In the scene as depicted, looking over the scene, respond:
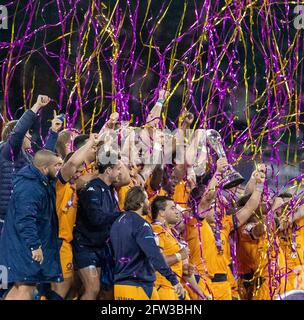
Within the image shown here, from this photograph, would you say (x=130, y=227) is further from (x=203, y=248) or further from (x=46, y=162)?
(x=203, y=248)

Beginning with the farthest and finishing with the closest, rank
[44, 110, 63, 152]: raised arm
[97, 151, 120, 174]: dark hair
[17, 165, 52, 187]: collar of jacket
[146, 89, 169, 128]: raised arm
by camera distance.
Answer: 1. [146, 89, 169, 128]: raised arm
2. [44, 110, 63, 152]: raised arm
3. [97, 151, 120, 174]: dark hair
4. [17, 165, 52, 187]: collar of jacket

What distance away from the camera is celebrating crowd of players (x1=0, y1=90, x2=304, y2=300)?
7.06 m

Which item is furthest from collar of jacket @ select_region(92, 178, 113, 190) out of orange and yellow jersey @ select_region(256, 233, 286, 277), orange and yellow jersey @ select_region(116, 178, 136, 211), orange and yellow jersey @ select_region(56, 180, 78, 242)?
orange and yellow jersey @ select_region(256, 233, 286, 277)

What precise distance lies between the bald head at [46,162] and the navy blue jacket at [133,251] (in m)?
0.59

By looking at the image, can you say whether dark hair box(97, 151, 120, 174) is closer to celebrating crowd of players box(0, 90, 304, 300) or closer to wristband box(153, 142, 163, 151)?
celebrating crowd of players box(0, 90, 304, 300)

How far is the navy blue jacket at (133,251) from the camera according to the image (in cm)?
700

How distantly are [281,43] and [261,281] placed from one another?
3076 mm

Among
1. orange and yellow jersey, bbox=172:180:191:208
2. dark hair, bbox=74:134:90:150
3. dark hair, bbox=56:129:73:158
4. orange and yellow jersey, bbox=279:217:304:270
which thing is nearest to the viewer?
dark hair, bbox=74:134:90:150

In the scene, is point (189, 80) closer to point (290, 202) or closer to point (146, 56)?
point (146, 56)

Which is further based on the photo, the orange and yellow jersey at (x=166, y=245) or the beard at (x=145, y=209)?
the orange and yellow jersey at (x=166, y=245)

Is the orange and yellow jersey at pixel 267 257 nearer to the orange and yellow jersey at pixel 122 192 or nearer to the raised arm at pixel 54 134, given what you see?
the orange and yellow jersey at pixel 122 192

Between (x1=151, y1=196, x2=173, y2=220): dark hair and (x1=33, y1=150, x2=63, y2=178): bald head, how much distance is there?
78 cm

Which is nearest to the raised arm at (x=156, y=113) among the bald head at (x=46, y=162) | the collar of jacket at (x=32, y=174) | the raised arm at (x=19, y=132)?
the raised arm at (x=19, y=132)

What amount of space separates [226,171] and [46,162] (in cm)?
161
